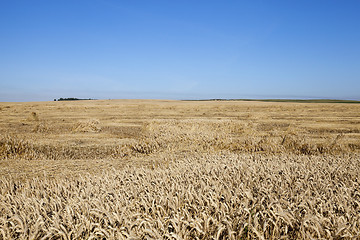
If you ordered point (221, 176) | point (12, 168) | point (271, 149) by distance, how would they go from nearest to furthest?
point (221, 176) < point (12, 168) < point (271, 149)

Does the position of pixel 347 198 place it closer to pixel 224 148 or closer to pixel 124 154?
pixel 224 148

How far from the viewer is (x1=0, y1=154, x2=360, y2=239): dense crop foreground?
2.38m

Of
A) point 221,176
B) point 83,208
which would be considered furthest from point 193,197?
point 83,208

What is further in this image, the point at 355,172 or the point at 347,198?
the point at 355,172

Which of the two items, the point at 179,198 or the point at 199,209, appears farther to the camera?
the point at 179,198

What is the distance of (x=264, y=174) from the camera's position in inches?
162

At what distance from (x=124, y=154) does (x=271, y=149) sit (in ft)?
17.0

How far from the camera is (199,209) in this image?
2.91 metres

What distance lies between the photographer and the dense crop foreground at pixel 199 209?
238 centimetres

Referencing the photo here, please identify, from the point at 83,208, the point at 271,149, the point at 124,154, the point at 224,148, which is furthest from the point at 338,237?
the point at 124,154

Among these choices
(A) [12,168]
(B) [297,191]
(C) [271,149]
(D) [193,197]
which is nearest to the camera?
(D) [193,197]

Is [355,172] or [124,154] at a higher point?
[355,172]

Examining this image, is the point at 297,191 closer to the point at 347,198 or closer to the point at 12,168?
the point at 347,198

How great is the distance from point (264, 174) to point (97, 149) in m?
6.94
